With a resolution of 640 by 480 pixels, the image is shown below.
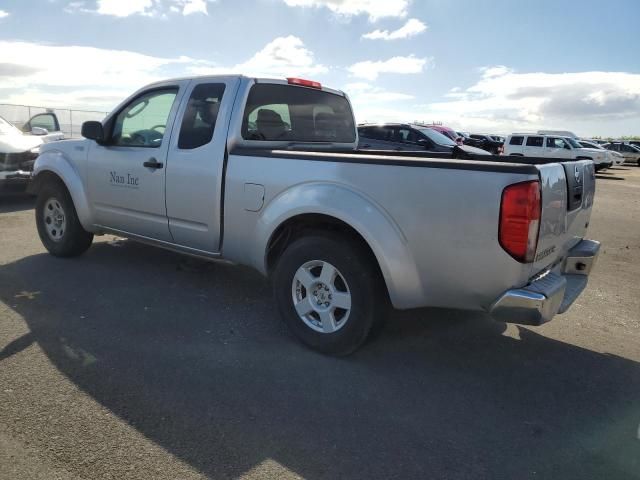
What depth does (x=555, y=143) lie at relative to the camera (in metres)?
24.0

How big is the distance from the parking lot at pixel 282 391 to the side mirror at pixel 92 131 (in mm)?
1385

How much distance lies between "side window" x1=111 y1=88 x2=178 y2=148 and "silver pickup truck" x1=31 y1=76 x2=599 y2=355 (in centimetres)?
1

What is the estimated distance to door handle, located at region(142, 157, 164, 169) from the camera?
4371 millimetres

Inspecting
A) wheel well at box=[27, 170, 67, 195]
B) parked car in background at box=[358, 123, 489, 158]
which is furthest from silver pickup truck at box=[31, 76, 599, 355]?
parked car in background at box=[358, 123, 489, 158]

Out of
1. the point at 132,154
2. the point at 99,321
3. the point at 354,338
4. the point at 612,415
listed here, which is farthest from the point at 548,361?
the point at 132,154

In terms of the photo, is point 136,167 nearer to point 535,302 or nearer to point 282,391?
point 282,391

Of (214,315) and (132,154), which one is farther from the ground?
(132,154)

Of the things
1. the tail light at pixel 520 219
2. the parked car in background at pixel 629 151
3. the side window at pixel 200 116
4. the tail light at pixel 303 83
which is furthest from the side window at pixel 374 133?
the parked car in background at pixel 629 151

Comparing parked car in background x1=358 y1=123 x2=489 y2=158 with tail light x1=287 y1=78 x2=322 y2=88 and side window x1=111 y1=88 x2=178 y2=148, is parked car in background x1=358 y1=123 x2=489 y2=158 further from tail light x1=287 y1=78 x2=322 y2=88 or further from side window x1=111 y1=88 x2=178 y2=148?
side window x1=111 y1=88 x2=178 y2=148

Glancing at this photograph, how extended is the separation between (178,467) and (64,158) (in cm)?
406

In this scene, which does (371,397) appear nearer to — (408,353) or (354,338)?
(354,338)

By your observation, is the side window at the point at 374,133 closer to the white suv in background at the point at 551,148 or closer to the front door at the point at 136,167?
the white suv in background at the point at 551,148

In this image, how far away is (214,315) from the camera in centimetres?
416

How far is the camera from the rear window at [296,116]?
14.0 feet
